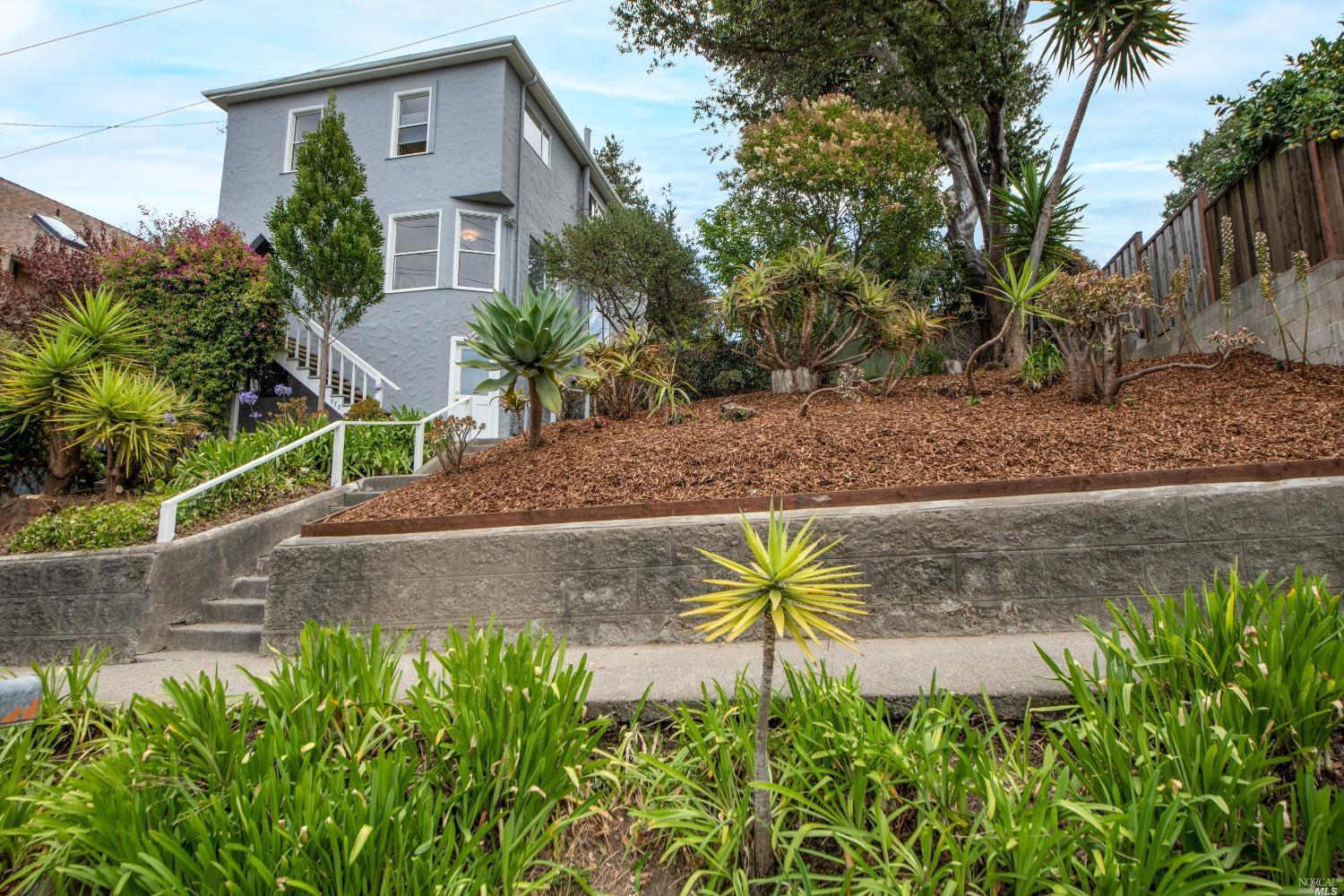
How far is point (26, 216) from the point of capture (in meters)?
16.3

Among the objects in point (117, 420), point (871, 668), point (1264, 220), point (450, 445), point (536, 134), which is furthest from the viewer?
point (536, 134)

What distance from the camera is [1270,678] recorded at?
2016 mm

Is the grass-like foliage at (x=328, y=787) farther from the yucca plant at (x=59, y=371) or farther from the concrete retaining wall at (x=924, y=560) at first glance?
the yucca plant at (x=59, y=371)

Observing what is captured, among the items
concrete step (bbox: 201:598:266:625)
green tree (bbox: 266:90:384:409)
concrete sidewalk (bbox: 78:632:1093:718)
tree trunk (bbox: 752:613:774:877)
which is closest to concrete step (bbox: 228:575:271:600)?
concrete step (bbox: 201:598:266:625)

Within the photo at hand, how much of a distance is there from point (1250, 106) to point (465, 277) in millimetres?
11402

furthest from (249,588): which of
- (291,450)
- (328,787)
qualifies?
(328,787)

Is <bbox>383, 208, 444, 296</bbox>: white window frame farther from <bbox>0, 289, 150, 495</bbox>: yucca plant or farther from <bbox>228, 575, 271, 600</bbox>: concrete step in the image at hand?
<bbox>228, 575, 271, 600</bbox>: concrete step

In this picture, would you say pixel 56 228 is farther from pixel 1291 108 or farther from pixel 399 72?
pixel 1291 108

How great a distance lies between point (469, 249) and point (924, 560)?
38.2ft

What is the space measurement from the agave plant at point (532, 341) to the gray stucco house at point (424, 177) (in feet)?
22.0

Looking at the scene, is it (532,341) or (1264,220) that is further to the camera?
(1264,220)

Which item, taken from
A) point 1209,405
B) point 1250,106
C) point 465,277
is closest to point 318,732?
point 1209,405

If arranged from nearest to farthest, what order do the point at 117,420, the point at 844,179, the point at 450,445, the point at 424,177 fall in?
the point at 450,445
the point at 117,420
the point at 844,179
the point at 424,177

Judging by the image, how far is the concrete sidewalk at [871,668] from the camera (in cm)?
256
